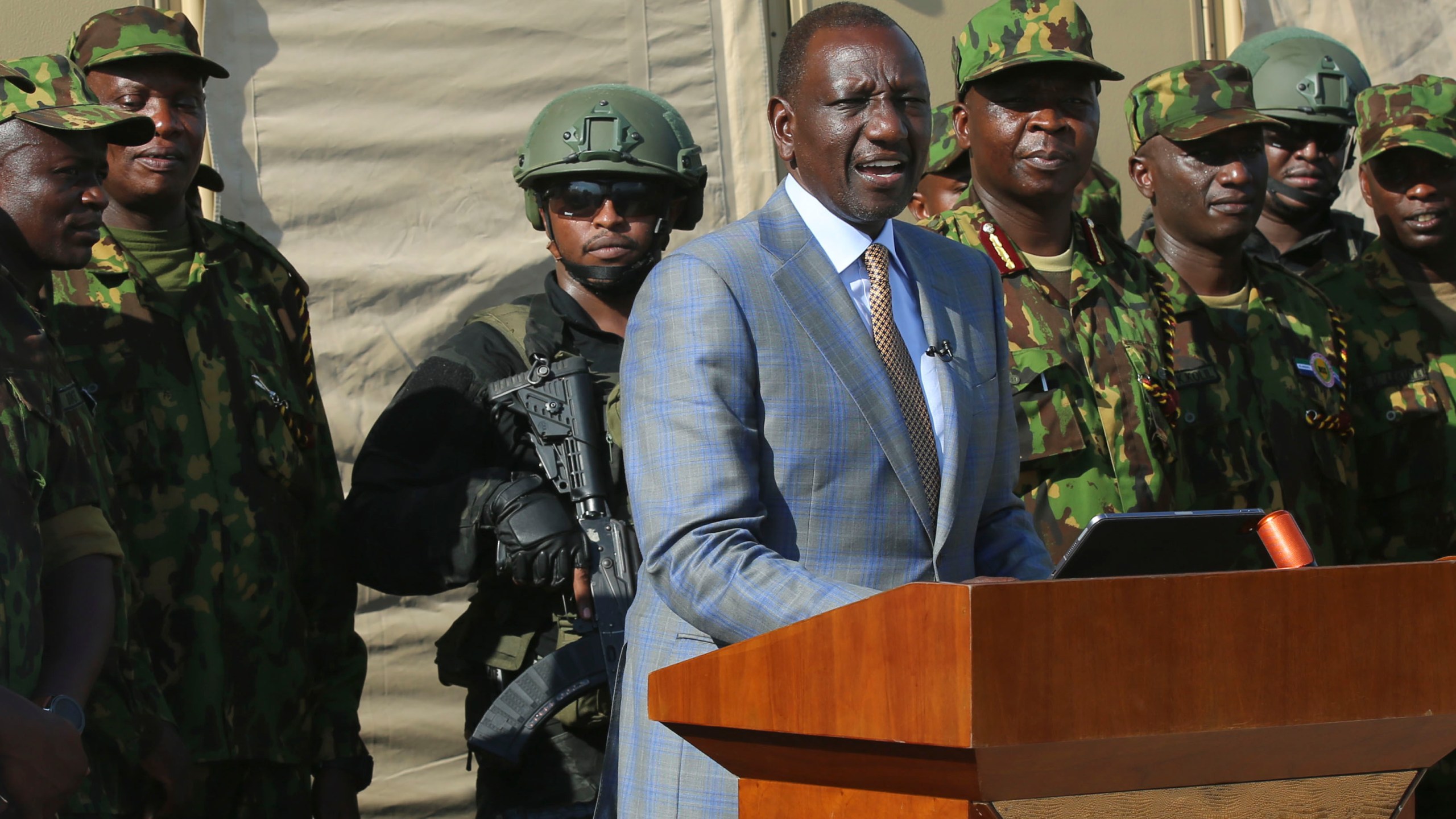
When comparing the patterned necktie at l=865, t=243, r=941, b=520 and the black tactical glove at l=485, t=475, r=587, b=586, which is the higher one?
the patterned necktie at l=865, t=243, r=941, b=520

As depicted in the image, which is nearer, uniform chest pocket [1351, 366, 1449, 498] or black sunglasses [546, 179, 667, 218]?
black sunglasses [546, 179, 667, 218]

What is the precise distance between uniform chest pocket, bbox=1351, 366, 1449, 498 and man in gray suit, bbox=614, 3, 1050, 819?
2705mm

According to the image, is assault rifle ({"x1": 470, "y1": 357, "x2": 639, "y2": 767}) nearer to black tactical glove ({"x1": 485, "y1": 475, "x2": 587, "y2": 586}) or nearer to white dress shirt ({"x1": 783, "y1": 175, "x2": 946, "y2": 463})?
black tactical glove ({"x1": 485, "y1": 475, "x2": 587, "y2": 586})

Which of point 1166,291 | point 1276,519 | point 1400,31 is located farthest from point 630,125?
point 1400,31

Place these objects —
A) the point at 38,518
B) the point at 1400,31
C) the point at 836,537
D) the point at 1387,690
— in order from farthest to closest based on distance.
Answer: the point at 1400,31, the point at 38,518, the point at 836,537, the point at 1387,690

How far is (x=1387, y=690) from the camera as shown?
4.90 ft

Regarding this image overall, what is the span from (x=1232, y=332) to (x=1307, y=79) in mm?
1534

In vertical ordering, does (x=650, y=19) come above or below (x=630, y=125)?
above

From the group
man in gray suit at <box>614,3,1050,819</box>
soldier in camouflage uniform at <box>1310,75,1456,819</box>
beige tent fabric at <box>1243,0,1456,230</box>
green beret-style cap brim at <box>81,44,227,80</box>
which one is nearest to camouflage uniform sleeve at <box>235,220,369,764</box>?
green beret-style cap brim at <box>81,44,227,80</box>

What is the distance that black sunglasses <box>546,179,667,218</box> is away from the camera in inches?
151

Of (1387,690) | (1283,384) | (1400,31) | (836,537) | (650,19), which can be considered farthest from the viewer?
(1400,31)

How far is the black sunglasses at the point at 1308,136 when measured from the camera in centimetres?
518

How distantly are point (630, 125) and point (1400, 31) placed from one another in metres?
4.47

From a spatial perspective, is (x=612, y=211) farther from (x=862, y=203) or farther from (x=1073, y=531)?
(x=862, y=203)
